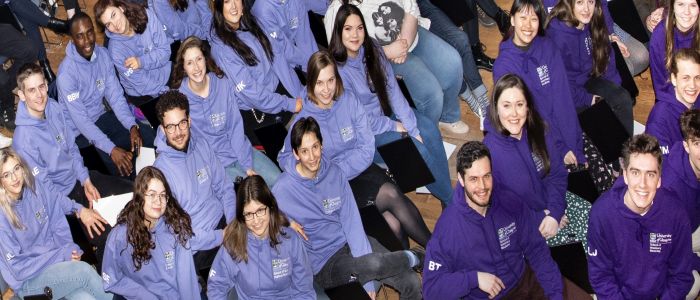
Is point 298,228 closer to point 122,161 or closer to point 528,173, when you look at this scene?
point 528,173

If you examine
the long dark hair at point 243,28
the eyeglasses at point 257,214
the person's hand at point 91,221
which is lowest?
the person's hand at point 91,221

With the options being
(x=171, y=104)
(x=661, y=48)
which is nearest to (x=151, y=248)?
(x=171, y=104)

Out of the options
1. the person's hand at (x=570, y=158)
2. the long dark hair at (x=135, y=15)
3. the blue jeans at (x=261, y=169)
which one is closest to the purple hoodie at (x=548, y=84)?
the person's hand at (x=570, y=158)

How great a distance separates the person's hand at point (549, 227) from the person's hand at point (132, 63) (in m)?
2.93

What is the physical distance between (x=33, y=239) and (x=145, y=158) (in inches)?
44.4

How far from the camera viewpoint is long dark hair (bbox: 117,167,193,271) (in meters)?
6.38

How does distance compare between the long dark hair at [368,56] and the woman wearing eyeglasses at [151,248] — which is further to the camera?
the long dark hair at [368,56]

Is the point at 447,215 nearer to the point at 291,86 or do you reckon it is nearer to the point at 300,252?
the point at 300,252

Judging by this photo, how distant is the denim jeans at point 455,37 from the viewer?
8.56 m

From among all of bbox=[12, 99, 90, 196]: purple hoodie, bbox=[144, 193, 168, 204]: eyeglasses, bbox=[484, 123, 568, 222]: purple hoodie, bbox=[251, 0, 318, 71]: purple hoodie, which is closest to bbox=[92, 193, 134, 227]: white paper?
bbox=[12, 99, 90, 196]: purple hoodie

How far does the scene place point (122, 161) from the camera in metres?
7.65

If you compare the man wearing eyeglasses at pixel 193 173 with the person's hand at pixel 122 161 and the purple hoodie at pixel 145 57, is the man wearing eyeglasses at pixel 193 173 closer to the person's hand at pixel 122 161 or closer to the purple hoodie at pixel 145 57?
the person's hand at pixel 122 161

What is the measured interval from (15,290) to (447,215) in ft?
8.12

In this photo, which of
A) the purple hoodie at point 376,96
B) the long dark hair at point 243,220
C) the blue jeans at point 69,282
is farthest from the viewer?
the purple hoodie at point 376,96
